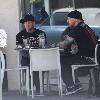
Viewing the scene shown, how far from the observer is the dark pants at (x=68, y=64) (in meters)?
9.25

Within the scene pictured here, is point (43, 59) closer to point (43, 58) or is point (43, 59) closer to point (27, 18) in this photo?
point (43, 58)

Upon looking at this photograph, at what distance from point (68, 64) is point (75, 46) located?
41 cm

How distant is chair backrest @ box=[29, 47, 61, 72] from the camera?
8.82 m

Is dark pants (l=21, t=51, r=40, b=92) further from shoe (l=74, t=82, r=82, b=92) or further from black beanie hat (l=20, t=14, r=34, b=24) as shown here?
shoe (l=74, t=82, r=82, b=92)

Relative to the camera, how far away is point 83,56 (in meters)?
9.26

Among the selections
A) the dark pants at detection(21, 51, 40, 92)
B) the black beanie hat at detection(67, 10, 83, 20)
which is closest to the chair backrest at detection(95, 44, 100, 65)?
the black beanie hat at detection(67, 10, 83, 20)

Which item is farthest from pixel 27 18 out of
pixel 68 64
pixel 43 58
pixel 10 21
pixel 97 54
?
pixel 97 54

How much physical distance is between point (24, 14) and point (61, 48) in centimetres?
156

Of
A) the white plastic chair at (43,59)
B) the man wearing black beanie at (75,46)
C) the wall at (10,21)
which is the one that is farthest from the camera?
the wall at (10,21)

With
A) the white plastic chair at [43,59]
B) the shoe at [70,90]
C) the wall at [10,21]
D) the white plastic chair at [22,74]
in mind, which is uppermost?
the wall at [10,21]

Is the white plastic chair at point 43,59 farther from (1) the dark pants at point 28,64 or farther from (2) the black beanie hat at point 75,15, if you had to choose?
(2) the black beanie hat at point 75,15

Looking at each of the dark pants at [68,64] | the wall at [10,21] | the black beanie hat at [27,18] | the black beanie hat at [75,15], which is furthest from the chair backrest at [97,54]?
the wall at [10,21]

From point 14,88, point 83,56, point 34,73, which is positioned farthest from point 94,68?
point 14,88

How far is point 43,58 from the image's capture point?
8.84 m
